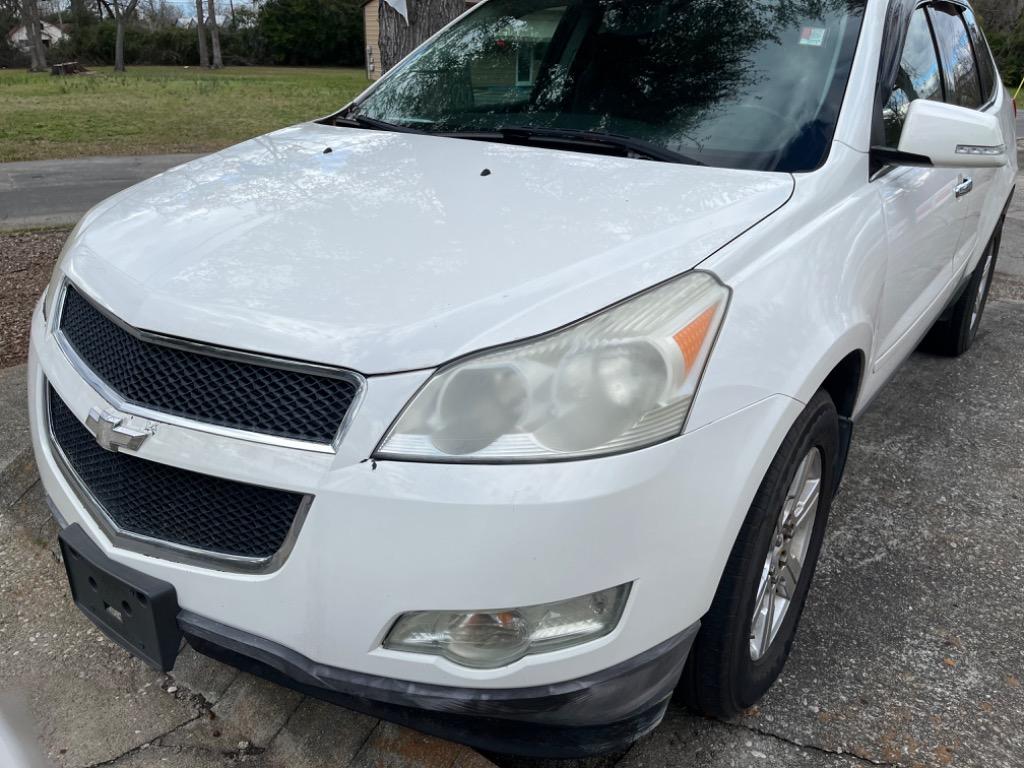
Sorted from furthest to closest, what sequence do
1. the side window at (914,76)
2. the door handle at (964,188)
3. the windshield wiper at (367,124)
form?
the door handle at (964,188), the windshield wiper at (367,124), the side window at (914,76)

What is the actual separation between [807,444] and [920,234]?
3.72 ft

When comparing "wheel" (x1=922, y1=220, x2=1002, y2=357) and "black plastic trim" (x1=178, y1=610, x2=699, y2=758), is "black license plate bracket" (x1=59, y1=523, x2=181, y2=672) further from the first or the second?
"wheel" (x1=922, y1=220, x2=1002, y2=357)

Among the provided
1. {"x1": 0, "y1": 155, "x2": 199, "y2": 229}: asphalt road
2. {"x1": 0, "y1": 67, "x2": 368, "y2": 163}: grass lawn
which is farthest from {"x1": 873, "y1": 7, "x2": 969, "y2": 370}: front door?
{"x1": 0, "y1": 67, "x2": 368, "y2": 163}: grass lawn

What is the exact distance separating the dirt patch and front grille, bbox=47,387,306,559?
8.33ft

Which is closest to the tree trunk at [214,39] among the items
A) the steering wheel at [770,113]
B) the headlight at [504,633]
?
the steering wheel at [770,113]

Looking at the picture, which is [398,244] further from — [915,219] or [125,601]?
[915,219]

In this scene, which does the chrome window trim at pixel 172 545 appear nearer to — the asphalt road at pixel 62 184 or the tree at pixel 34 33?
the asphalt road at pixel 62 184

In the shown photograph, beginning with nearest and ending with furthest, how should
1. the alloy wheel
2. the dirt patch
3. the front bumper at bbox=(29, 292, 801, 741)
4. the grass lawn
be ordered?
1. the front bumper at bbox=(29, 292, 801, 741)
2. the alloy wheel
3. the dirt patch
4. the grass lawn

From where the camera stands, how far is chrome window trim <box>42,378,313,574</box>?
1590 millimetres

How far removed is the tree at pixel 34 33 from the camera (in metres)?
41.9

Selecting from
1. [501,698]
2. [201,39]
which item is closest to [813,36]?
[501,698]

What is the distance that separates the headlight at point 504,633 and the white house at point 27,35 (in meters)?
51.4

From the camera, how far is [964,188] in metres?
3.22

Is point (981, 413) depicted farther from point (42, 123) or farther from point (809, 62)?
point (42, 123)
